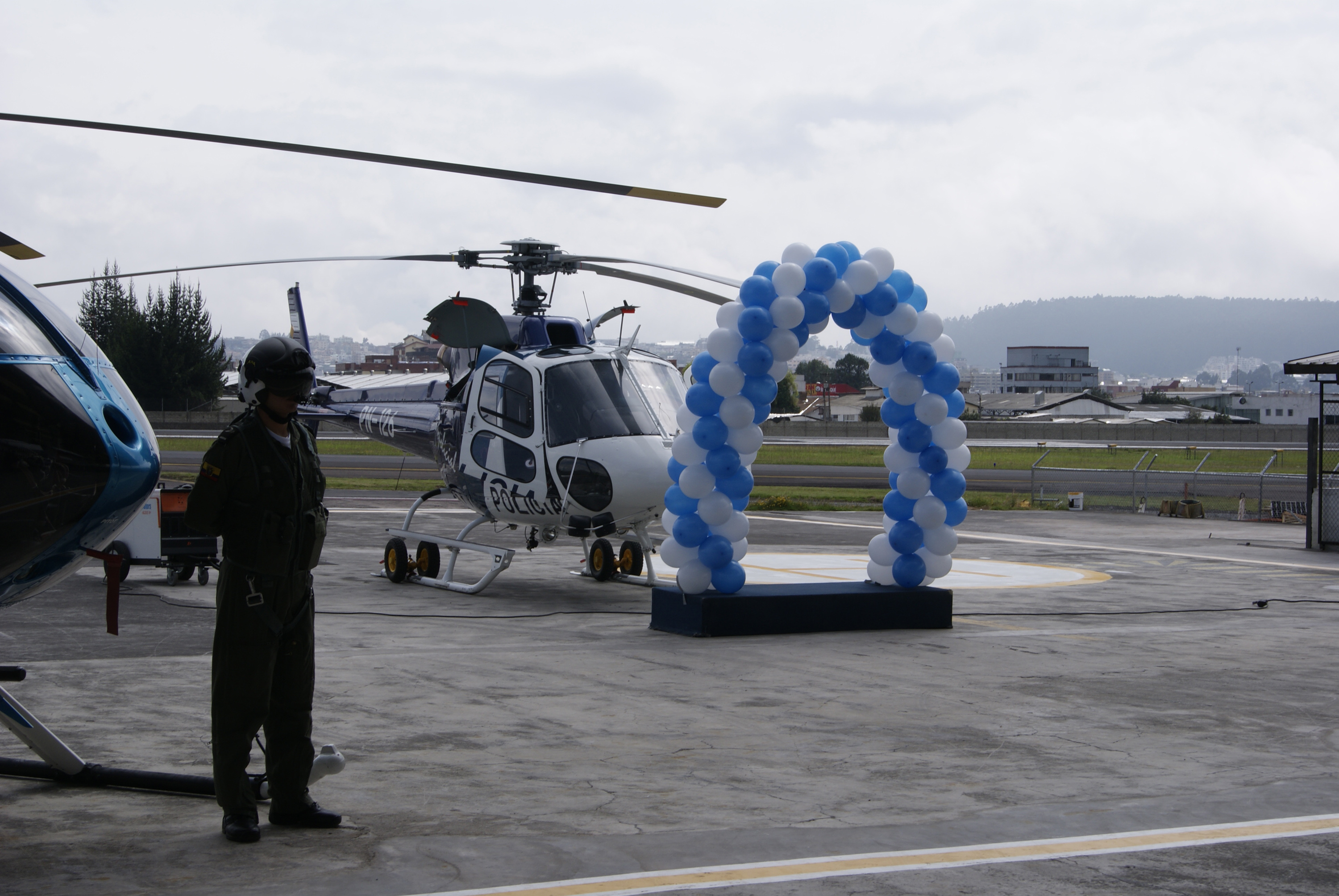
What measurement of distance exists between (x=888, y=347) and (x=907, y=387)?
398mm

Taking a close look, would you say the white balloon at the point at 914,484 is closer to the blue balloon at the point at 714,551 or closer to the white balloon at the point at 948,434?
the white balloon at the point at 948,434

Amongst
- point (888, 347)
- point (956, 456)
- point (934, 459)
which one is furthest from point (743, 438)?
point (956, 456)

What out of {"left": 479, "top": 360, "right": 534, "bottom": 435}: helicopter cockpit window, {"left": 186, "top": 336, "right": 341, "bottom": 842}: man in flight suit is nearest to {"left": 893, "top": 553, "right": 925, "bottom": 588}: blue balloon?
{"left": 479, "top": 360, "right": 534, "bottom": 435}: helicopter cockpit window

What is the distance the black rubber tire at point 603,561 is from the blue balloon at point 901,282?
4847mm

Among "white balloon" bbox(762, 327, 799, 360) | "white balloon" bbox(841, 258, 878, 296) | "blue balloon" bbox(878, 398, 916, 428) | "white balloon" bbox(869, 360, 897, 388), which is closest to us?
"white balloon" bbox(762, 327, 799, 360)

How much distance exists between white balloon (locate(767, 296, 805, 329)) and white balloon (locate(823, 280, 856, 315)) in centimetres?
34

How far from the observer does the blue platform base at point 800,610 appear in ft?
34.2

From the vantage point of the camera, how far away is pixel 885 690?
8.22 metres

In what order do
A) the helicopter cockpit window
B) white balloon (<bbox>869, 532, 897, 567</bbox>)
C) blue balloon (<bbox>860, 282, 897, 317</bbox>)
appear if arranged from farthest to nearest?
the helicopter cockpit window, white balloon (<bbox>869, 532, 897, 567</bbox>), blue balloon (<bbox>860, 282, 897, 317</bbox>)

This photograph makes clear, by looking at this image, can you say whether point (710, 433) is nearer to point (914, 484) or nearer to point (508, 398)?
point (914, 484)

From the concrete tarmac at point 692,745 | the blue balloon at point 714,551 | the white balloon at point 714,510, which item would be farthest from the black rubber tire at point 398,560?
the white balloon at point 714,510

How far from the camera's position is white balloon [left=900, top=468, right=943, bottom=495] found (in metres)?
11.2

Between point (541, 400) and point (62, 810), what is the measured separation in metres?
7.77

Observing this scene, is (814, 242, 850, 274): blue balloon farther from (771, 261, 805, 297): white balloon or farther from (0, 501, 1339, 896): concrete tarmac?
(0, 501, 1339, 896): concrete tarmac
